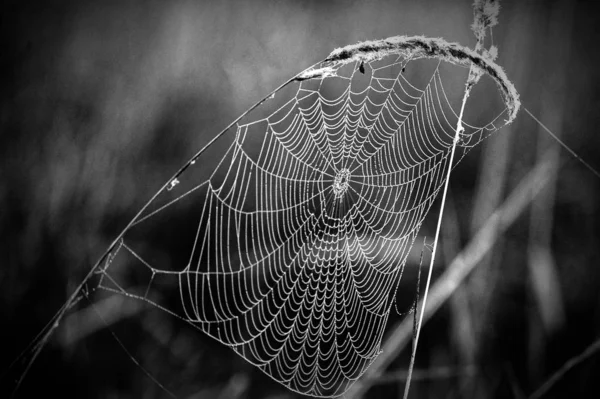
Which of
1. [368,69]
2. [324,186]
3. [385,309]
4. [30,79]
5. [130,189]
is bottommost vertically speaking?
[385,309]

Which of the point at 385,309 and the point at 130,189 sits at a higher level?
A: the point at 130,189

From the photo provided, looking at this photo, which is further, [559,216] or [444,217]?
[559,216]

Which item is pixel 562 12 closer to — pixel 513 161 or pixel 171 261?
pixel 513 161

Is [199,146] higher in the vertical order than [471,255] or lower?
higher

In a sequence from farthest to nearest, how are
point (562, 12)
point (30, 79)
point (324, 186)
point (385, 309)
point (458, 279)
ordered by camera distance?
point (324, 186) → point (385, 309) → point (562, 12) → point (30, 79) → point (458, 279)

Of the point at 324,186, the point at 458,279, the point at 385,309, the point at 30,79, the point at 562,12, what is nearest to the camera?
the point at 458,279

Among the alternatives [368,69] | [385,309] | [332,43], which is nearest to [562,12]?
[368,69]

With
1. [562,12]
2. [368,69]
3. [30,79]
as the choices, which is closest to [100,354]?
[30,79]

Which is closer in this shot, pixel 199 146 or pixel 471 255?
pixel 471 255
